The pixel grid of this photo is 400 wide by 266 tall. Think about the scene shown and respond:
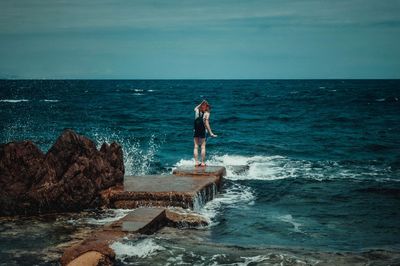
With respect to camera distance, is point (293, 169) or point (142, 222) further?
point (293, 169)

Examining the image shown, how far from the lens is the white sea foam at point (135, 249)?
283 inches

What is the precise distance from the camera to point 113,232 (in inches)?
309

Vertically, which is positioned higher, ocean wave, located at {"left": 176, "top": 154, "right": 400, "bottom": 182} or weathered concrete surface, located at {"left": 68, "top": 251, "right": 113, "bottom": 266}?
weathered concrete surface, located at {"left": 68, "top": 251, "right": 113, "bottom": 266}

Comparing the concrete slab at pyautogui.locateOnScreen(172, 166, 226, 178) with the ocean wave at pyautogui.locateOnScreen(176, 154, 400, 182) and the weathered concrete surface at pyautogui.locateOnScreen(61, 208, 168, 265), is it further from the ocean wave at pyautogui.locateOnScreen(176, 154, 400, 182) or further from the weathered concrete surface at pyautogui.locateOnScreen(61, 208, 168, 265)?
the weathered concrete surface at pyautogui.locateOnScreen(61, 208, 168, 265)

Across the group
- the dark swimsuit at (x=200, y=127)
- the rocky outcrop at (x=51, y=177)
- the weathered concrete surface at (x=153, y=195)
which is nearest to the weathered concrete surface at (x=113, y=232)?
the weathered concrete surface at (x=153, y=195)

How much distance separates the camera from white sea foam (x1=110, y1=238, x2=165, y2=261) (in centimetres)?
718

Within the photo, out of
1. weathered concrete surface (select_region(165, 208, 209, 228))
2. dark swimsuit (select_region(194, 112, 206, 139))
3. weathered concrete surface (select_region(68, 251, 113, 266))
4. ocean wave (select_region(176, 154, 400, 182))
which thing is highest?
dark swimsuit (select_region(194, 112, 206, 139))

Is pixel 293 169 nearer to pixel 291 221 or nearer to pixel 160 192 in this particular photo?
pixel 291 221

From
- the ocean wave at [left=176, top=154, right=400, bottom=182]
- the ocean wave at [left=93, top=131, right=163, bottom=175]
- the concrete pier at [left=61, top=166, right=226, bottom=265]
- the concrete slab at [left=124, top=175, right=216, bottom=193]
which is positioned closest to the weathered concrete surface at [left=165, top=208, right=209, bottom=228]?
the concrete pier at [left=61, top=166, right=226, bottom=265]

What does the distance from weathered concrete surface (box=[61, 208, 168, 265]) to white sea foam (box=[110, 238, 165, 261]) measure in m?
0.16

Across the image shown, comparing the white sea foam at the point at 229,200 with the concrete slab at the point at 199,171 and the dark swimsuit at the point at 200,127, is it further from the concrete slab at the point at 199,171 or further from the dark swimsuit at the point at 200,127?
the dark swimsuit at the point at 200,127

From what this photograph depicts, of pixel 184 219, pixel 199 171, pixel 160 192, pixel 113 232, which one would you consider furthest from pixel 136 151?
pixel 113 232

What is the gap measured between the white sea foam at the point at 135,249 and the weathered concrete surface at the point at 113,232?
160 millimetres

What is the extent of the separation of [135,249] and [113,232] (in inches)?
28.6
